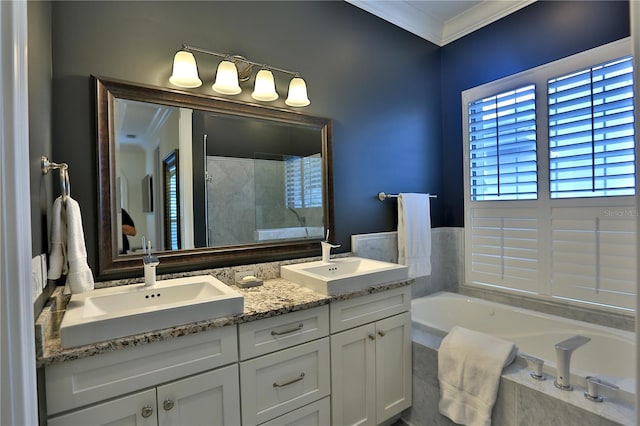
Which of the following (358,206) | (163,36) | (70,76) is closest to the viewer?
(70,76)

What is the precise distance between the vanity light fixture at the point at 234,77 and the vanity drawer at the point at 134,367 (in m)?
1.25

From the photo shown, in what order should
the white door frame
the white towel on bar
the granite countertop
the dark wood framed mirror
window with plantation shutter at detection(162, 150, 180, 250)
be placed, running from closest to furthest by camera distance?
the white door frame < the granite countertop < the dark wood framed mirror < window with plantation shutter at detection(162, 150, 180, 250) < the white towel on bar

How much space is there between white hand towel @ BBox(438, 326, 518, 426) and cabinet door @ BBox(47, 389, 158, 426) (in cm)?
143

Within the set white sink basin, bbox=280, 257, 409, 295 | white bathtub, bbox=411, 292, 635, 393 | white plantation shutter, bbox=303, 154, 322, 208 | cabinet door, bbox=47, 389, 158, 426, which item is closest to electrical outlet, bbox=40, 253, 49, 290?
cabinet door, bbox=47, 389, 158, 426

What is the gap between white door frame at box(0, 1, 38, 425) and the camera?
0.58 m

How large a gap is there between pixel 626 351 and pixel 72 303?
9.52ft

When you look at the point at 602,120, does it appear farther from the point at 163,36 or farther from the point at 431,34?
the point at 163,36

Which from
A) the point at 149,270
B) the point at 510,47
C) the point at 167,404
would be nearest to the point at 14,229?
the point at 167,404

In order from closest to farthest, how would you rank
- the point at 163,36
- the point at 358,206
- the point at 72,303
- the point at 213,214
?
the point at 72,303, the point at 163,36, the point at 213,214, the point at 358,206

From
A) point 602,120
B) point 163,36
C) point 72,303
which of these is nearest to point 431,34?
point 602,120

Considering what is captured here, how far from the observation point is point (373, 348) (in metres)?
1.75

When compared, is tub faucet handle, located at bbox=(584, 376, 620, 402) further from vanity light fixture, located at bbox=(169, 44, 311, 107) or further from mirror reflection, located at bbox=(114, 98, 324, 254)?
vanity light fixture, located at bbox=(169, 44, 311, 107)

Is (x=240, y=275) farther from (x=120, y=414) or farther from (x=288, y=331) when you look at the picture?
(x=120, y=414)

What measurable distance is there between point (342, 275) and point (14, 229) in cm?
157
